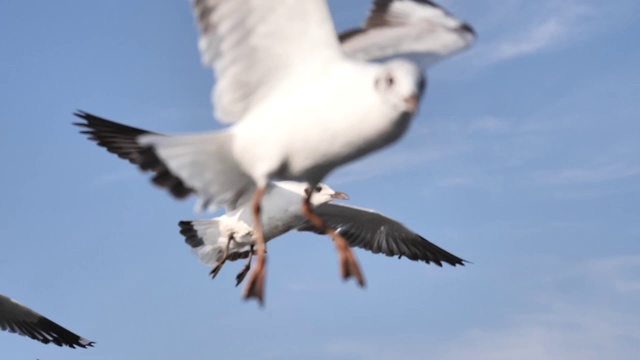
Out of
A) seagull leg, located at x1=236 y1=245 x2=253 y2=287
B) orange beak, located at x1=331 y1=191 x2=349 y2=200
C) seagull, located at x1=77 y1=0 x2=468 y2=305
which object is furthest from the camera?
seagull leg, located at x1=236 y1=245 x2=253 y2=287

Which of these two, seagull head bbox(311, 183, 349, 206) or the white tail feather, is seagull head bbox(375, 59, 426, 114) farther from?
the white tail feather

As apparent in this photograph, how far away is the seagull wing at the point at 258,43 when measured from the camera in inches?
167

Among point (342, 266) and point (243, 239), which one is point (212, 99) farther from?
point (243, 239)

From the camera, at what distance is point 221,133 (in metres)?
4.42

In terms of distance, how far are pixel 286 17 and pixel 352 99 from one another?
0.67 m

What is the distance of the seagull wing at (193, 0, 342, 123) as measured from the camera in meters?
4.23

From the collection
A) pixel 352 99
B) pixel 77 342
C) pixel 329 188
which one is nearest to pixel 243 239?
pixel 329 188

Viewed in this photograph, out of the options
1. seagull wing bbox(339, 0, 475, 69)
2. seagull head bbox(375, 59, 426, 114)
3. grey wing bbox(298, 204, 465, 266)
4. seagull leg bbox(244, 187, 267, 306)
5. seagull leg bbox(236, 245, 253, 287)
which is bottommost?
seagull leg bbox(244, 187, 267, 306)

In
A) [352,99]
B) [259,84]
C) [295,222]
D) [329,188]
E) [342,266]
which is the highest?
[329,188]

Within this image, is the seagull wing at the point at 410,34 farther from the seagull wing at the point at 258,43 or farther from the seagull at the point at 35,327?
the seagull at the point at 35,327

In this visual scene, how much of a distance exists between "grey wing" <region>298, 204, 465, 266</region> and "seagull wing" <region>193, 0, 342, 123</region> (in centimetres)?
522

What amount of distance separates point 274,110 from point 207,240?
557 centimetres

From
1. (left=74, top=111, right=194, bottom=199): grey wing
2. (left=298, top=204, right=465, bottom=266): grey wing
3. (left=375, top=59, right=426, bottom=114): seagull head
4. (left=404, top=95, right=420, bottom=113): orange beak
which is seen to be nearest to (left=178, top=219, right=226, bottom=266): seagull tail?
(left=298, top=204, right=465, bottom=266): grey wing

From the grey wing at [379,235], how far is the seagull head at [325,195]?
613mm
